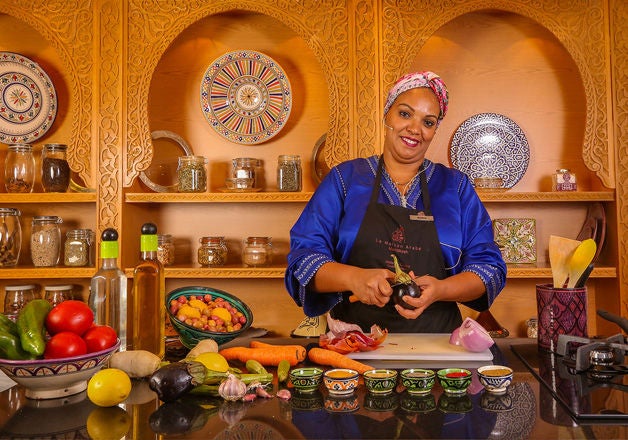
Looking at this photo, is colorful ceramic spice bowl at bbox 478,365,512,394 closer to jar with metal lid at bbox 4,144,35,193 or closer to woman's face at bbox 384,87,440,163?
woman's face at bbox 384,87,440,163

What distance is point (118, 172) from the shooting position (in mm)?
2924

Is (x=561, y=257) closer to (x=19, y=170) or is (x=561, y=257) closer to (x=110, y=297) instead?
(x=110, y=297)

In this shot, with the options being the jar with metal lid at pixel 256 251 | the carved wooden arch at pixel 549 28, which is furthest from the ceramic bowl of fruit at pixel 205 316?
the carved wooden arch at pixel 549 28

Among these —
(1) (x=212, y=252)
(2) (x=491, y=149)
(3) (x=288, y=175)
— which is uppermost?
(2) (x=491, y=149)

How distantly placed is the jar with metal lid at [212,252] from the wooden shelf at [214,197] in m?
0.21

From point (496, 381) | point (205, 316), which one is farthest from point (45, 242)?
point (496, 381)

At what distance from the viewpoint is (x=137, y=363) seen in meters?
1.18

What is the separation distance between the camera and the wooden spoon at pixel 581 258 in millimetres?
1434

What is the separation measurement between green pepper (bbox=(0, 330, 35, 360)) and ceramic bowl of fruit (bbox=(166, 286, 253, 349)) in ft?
1.31

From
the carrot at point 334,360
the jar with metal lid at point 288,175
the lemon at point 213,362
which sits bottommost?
the carrot at point 334,360

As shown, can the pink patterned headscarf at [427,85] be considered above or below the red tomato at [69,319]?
above

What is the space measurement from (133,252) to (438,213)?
5.77 feet

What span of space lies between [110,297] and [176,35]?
6.64ft

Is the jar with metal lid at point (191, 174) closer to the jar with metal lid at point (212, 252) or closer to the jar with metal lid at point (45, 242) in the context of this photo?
the jar with metal lid at point (212, 252)
